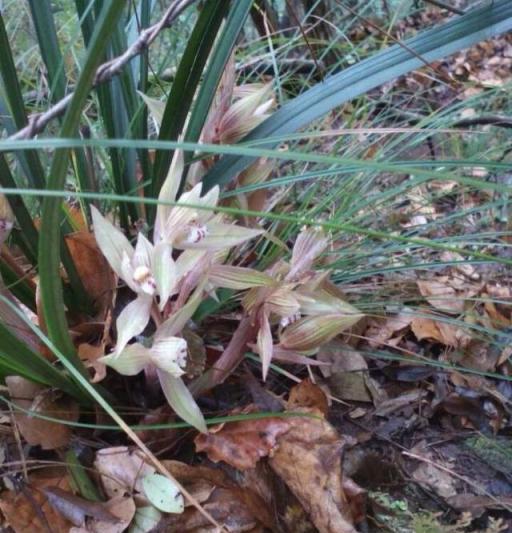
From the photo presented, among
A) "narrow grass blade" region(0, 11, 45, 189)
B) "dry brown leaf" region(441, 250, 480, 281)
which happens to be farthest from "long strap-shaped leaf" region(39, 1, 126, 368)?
"dry brown leaf" region(441, 250, 480, 281)

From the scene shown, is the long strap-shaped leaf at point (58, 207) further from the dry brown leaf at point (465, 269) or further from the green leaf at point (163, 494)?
the dry brown leaf at point (465, 269)

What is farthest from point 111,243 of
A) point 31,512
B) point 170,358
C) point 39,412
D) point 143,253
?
point 31,512

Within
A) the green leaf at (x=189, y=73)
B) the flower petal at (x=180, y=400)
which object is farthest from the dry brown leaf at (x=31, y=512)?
the green leaf at (x=189, y=73)

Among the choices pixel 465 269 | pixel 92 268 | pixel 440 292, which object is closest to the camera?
pixel 92 268

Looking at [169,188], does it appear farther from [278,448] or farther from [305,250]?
[278,448]

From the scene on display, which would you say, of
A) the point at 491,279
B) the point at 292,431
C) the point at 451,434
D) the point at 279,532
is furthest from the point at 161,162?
the point at 491,279

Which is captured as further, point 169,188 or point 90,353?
point 90,353

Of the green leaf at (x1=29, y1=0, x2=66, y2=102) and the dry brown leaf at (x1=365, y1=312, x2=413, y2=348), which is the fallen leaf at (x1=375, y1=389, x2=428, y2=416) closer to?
the dry brown leaf at (x1=365, y1=312, x2=413, y2=348)
